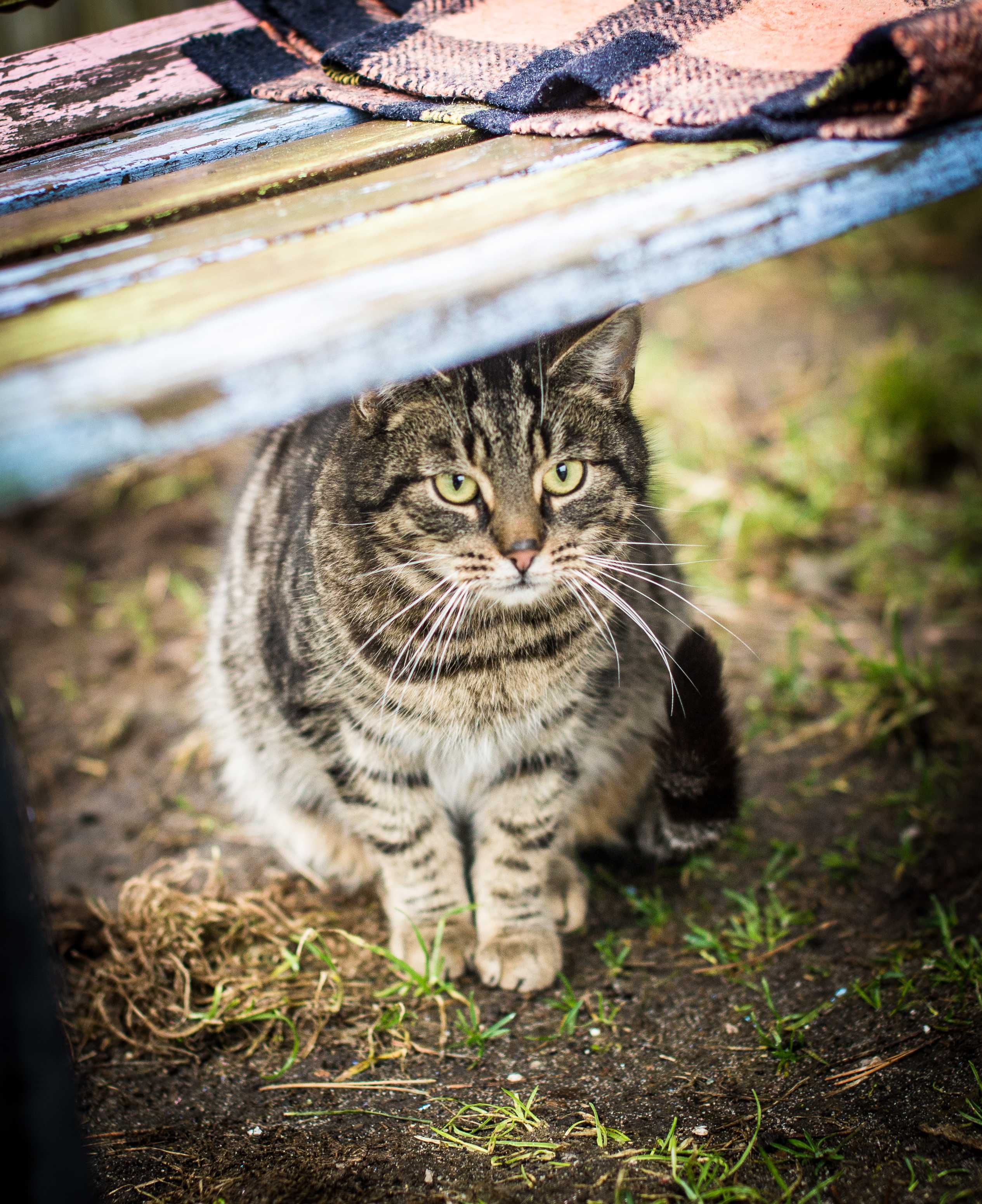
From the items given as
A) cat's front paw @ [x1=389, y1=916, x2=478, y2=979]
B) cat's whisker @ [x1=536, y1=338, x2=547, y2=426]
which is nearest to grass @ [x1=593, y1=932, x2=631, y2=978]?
cat's front paw @ [x1=389, y1=916, x2=478, y2=979]

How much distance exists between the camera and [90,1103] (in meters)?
1.40

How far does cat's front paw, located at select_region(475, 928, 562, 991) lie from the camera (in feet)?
5.22

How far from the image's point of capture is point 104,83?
1.76m

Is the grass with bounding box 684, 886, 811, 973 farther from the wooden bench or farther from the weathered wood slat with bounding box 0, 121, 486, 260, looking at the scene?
the weathered wood slat with bounding box 0, 121, 486, 260

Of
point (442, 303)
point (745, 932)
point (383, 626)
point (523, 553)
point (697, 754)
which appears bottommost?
point (745, 932)

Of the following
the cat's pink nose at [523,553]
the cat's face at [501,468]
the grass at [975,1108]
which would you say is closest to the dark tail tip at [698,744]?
the cat's face at [501,468]

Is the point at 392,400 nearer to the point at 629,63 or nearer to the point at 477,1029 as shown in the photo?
the point at 629,63

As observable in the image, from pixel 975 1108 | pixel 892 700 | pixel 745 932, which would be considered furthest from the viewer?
pixel 892 700

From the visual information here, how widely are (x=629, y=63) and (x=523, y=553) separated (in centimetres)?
72

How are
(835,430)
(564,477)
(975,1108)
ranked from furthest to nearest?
(835,430)
(564,477)
(975,1108)

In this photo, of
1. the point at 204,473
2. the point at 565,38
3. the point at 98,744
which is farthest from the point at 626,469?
the point at 204,473

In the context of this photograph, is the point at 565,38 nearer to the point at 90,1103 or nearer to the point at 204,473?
the point at 90,1103

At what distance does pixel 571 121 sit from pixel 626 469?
0.49m

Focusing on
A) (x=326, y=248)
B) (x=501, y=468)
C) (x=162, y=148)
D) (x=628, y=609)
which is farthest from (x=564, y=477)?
(x=162, y=148)
